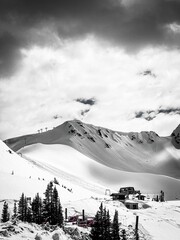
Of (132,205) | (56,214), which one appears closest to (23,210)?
(56,214)

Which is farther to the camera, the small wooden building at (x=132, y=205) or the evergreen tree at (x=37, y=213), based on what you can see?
the small wooden building at (x=132, y=205)

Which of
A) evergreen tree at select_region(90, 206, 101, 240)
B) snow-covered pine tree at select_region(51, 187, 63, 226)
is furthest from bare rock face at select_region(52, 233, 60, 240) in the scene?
snow-covered pine tree at select_region(51, 187, 63, 226)

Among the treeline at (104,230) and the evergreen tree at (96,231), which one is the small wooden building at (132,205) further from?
the evergreen tree at (96,231)

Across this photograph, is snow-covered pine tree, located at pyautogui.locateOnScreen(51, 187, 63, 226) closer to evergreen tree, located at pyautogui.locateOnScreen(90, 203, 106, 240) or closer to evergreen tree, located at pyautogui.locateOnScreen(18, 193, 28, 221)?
evergreen tree, located at pyautogui.locateOnScreen(18, 193, 28, 221)

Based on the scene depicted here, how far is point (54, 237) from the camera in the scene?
24.2 metres

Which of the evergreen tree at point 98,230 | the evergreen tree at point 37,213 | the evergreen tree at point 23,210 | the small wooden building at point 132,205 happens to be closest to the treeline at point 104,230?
the evergreen tree at point 98,230

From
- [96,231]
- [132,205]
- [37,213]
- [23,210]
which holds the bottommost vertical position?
[132,205]

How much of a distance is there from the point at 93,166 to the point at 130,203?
379 feet

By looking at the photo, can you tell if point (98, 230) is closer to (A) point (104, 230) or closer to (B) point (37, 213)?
(A) point (104, 230)

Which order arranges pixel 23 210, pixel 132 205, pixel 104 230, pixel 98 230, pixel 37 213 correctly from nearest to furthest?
1. pixel 98 230
2. pixel 104 230
3. pixel 37 213
4. pixel 23 210
5. pixel 132 205

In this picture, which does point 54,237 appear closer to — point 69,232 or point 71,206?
point 69,232

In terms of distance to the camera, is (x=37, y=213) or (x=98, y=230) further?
(x=37, y=213)

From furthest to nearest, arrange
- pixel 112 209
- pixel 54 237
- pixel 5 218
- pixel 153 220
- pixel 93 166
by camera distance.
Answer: pixel 93 166, pixel 112 209, pixel 153 220, pixel 5 218, pixel 54 237

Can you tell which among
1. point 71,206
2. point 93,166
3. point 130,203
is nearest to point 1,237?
point 71,206
